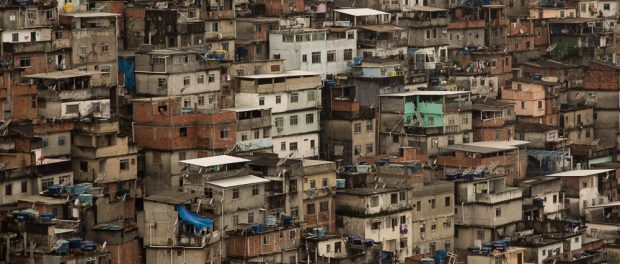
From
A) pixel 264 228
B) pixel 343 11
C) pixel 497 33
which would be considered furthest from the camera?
pixel 497 33

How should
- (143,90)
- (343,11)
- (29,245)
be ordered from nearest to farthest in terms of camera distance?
1. (29,245)
2. (143,90)
3. (343,11)

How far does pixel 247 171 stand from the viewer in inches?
2997

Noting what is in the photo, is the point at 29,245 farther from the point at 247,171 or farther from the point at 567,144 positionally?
the point at 567,144

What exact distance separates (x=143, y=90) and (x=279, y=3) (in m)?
12.7

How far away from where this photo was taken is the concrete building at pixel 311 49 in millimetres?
90000

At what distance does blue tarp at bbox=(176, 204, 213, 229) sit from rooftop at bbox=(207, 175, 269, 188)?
2.09 m

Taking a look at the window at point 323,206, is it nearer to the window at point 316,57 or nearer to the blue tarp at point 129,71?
the blue tarp at point 129,71

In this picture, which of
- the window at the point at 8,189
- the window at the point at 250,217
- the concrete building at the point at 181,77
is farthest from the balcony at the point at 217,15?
the window at the point at 8,189

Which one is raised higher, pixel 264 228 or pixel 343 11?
pixel 343 11

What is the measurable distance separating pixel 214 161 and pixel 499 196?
12.0m

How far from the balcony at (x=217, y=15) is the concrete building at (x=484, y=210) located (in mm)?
12548

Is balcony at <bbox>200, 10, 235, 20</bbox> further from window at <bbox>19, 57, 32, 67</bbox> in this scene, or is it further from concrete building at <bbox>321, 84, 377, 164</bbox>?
window at <bbox>19, 57, 32, 67</bbox>

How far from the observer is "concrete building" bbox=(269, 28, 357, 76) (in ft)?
295

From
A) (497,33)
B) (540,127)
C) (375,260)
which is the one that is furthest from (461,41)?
(375,260)
